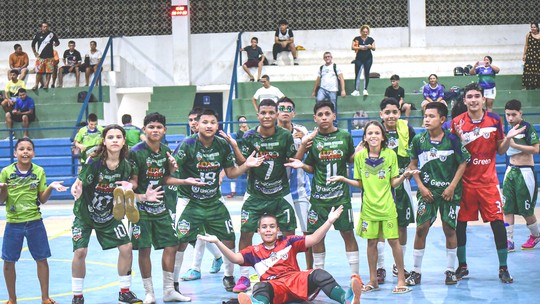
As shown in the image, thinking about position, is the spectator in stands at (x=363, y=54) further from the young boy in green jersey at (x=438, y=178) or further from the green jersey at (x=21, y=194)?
the green jersey at (x=21, y=194)

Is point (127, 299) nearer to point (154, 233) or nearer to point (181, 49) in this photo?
point (154, 233)

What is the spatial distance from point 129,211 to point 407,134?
11.4 ft

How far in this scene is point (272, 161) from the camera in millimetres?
9297

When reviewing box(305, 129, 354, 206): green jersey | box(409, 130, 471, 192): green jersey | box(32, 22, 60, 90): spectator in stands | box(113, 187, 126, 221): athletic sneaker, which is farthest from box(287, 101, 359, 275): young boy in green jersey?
box(32, 22, 60, 90): spectator in stands

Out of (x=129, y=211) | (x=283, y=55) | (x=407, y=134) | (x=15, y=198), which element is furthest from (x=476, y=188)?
(x=283, y=55)

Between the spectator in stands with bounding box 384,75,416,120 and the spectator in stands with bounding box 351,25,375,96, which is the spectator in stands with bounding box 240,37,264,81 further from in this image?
the spectator in stands with bounding box 384,75,416,120

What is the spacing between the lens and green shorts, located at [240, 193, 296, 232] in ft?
30.4

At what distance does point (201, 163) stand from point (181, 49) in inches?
688

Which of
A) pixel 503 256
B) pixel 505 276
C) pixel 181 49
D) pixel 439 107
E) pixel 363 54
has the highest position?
pixel 181 49

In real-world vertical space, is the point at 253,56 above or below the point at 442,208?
above

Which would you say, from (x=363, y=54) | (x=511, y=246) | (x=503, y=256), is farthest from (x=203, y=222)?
(x=363, y=54)

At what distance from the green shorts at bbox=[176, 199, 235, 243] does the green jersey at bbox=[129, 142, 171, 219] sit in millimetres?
347

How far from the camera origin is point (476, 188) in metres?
9.38

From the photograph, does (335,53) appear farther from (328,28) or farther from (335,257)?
(335,257)
